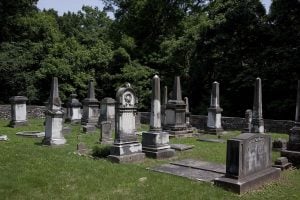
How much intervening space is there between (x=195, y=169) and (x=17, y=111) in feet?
45.5

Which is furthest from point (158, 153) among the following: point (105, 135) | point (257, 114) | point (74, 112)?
point (74, 112)

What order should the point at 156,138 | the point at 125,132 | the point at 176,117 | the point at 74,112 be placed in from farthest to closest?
the point at 74,112
the point at 176,117
the point at 156,138
the point at 125,132

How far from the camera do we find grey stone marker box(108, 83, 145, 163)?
11703mm

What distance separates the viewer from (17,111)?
21.3 meters

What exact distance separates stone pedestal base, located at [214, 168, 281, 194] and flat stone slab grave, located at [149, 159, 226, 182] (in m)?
0.83

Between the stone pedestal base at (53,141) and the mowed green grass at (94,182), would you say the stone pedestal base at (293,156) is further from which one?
the stone pedestal base at (53,141)

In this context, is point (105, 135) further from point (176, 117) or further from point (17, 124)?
point (17, 124)

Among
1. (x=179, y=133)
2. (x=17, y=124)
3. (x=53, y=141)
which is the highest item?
(x=17, y=124)

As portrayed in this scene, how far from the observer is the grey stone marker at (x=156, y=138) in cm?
1260

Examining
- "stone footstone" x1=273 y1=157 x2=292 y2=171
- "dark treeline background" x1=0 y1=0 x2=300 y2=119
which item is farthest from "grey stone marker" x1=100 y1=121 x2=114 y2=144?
"dark treeline background" x1=0 y1=0 x2=300 y2=119

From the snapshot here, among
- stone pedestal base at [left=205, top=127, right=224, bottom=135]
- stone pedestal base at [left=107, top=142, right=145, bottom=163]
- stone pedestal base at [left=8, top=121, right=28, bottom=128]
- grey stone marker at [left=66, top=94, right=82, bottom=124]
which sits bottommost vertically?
stone pedestal base at [left=107, top=142, right=145, bottom=163]

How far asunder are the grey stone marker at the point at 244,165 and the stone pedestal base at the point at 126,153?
145 inches

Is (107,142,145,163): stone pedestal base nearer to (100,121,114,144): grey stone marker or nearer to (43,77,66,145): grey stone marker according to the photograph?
(100,121,114,144): grey stone marker

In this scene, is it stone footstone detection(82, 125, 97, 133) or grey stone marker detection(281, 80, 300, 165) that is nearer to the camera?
grey stone marker detection(281, 80, 300, 165)
